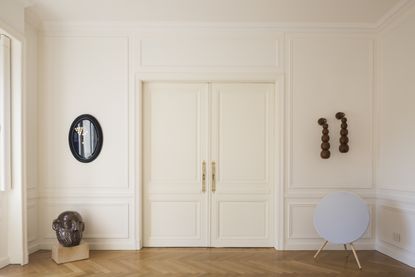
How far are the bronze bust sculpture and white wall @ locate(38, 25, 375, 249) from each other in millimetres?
422

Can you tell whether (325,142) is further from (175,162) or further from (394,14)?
(175,162)

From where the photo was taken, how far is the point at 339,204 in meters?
4.10

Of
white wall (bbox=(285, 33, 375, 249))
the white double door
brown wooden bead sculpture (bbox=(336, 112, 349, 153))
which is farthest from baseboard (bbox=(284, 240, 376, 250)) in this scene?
brown wooden bead sculpture (bbox=(336, 112, 349, 153))

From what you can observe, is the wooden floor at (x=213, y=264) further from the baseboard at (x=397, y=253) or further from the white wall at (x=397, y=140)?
the white wall at (x=397, y=140)

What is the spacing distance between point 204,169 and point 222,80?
48.6 inches

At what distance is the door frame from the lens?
4559 mm

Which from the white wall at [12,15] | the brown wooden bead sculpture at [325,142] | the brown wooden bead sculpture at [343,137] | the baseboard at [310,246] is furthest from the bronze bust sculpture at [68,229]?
the brown wooden bead sculpture at [343,137]

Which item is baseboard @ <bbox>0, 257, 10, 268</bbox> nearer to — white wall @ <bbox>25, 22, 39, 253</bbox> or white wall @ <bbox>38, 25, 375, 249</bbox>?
white wall @ <bbox>25, 22, 39, 253</bbox>

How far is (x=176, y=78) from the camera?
4602 mm

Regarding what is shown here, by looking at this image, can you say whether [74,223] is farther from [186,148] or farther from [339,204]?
[339,204]

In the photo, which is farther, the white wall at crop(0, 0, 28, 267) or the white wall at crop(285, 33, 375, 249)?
the white wall at crop(285, 33, 375, 249)

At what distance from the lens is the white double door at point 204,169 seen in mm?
4695

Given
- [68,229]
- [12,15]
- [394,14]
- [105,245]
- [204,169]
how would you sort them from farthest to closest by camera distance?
[204,169] → [105,245] → [394,14] → [68,229] → [12,15]

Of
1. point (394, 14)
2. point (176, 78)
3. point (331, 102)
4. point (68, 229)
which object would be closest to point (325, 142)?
point (331, 102)
